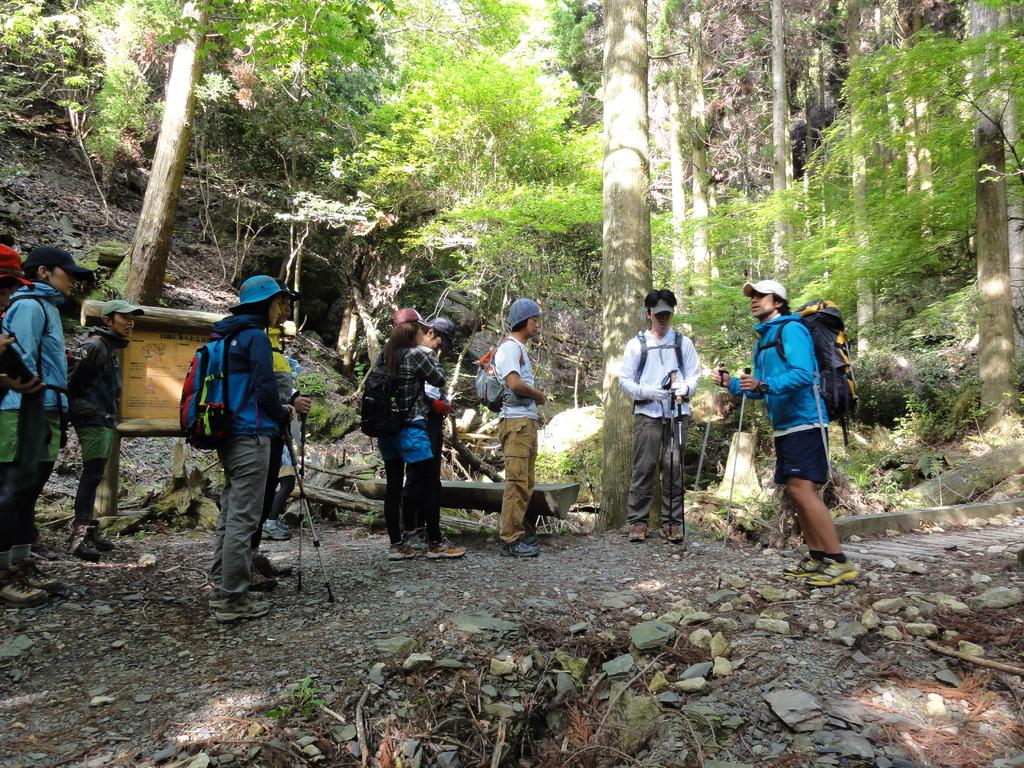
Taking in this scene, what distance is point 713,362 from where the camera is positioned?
45.3 feet

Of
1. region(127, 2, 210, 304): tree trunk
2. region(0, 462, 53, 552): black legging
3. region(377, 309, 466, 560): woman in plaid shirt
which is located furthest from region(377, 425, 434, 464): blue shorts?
region(127, 2, 210, 304): tree trunk

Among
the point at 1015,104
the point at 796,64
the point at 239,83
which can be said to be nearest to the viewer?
the point at 1015,104

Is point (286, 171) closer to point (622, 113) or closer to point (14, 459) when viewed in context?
point (622, 113)

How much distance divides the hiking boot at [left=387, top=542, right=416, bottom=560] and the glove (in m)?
2.47

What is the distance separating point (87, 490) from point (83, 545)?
0.46 m

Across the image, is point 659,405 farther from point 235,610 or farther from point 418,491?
point 235,610

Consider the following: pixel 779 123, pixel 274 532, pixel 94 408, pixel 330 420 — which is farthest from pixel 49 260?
pixel 779 123

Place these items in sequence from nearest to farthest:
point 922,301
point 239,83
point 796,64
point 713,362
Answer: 1. point 713,362
2. point 239,83
3. point 922,301
4. point 796,64

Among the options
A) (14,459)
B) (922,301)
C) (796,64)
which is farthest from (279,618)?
(796,64)

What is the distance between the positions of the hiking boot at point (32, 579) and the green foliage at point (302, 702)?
2326 mm

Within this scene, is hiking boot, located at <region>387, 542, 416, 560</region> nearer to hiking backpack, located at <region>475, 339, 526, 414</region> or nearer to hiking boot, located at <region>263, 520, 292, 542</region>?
hiking backpack, located at <region>475, 339, 526, 414</region>

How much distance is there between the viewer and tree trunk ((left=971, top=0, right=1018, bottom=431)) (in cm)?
991

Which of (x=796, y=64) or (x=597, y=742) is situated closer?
(x=597, y=742)

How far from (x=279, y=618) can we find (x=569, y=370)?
44.2ft
